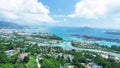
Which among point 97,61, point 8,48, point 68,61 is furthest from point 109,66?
point 8,48

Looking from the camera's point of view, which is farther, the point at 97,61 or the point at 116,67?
the point at 97,61

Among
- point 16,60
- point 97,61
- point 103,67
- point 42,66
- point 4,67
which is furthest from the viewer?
point 97,61

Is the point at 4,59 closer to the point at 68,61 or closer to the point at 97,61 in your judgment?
the point at 68,61

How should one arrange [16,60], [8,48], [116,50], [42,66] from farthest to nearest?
[116,50] → [8,48] → [16,60] → [42,66]

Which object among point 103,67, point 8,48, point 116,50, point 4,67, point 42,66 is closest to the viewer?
point 4,67

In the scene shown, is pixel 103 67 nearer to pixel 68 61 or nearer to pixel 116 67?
pixel 116 67

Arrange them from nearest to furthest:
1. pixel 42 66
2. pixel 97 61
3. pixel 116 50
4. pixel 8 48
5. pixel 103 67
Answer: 1. pixel 42 66
2. pixel 103 67
3. pixel 97 61
4. pixel 8 48
5. pixel 116 50

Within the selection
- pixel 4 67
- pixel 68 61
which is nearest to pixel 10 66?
pixel 4 67

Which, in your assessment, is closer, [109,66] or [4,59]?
[4,59]
